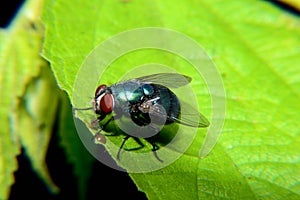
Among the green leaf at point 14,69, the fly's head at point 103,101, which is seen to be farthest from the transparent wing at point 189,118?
the green leaf at point 14,69

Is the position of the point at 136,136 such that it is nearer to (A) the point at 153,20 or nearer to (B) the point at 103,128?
(B) the point at 103,128

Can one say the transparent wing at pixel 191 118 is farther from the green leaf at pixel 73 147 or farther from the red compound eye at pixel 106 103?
the green leaf at pixel 73 147

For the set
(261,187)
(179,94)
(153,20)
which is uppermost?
(153,20)

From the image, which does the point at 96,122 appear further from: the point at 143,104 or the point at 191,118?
the point at 191,118

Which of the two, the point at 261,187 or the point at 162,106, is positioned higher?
the point at 162,106

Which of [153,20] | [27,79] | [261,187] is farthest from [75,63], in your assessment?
[261,187]

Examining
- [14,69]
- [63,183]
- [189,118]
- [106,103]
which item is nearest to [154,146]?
[189,118]

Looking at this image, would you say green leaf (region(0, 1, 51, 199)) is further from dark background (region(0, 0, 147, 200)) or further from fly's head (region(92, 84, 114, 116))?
dark background (region(0, 0, 147, 200))

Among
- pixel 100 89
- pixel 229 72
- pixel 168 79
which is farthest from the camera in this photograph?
pixel 229 72
